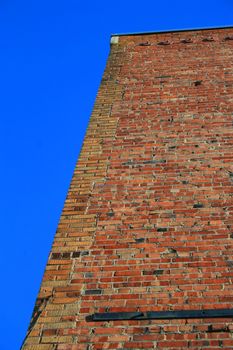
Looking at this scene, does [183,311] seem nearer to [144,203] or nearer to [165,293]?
[165,293]

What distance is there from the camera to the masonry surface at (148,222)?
9.12ft

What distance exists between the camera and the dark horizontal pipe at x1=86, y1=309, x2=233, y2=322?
9.01ft

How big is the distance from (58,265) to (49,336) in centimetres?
67

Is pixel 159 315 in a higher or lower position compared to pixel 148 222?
lower

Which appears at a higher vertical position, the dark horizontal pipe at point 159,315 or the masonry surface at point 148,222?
the masonry surface at point 148,222

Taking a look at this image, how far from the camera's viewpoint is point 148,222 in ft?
11.6

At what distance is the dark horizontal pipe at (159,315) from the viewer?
2746 mm

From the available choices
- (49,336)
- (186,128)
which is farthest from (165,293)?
(186,128)

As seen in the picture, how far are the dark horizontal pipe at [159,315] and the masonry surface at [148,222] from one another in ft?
0.11

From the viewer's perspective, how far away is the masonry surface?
2781 millimetres

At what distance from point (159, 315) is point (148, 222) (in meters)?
0.99

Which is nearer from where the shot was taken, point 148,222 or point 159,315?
point 159,315

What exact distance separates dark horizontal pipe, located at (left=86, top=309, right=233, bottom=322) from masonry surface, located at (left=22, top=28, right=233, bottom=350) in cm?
3

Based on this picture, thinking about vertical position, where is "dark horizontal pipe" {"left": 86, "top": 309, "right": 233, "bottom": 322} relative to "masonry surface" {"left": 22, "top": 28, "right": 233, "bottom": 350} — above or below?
below
